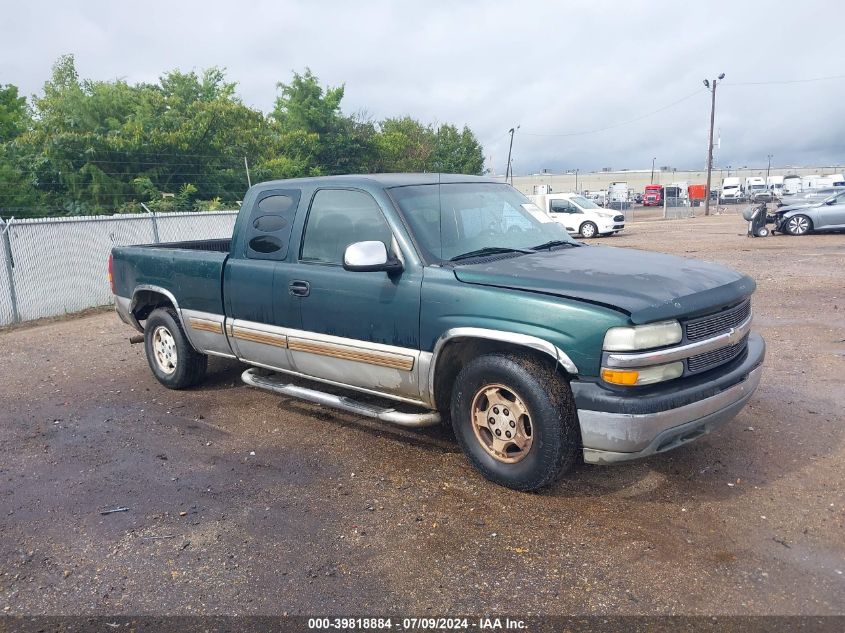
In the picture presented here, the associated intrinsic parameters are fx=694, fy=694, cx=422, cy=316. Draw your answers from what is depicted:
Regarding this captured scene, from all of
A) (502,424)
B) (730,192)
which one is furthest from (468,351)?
(730,192)

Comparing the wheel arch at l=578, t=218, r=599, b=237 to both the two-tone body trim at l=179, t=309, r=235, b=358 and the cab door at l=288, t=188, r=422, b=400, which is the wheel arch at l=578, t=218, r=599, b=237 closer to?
the two-tone body trim at l=179, t=309, r=235, b=358

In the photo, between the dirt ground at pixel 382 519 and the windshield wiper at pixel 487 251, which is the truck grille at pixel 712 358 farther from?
the windshield wiper at pixel 487 251

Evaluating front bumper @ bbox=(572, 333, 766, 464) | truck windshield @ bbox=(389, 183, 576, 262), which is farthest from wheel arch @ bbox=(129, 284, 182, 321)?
front bumper @ bbox=(572, 333, 766, 464)

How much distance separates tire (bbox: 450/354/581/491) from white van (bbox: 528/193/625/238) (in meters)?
22.3

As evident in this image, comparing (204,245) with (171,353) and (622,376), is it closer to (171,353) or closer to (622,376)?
(171,353)

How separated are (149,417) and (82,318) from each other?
6636 mm

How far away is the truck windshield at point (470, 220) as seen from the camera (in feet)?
15.1

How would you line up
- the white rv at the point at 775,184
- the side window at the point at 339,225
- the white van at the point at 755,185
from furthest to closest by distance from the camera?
the white van at the point at 755,185 → the white rv at the point at 775,184 → the side window at the point at 339,225

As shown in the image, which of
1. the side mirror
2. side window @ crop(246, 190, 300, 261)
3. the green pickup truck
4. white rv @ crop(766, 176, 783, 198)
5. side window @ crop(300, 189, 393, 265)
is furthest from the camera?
white rv @ crop(766, 176, 783, 198)

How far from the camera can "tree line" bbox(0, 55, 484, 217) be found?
69.8 feet

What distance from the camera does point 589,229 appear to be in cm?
2645

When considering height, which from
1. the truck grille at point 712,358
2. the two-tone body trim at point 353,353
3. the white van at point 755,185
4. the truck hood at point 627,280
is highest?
the white van at point 755,185

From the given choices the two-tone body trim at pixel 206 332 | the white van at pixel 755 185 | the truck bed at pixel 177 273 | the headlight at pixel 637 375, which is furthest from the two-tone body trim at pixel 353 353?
the white van at pixel 755 185

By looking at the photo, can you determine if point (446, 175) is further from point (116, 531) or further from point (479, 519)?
point (116, 531)
